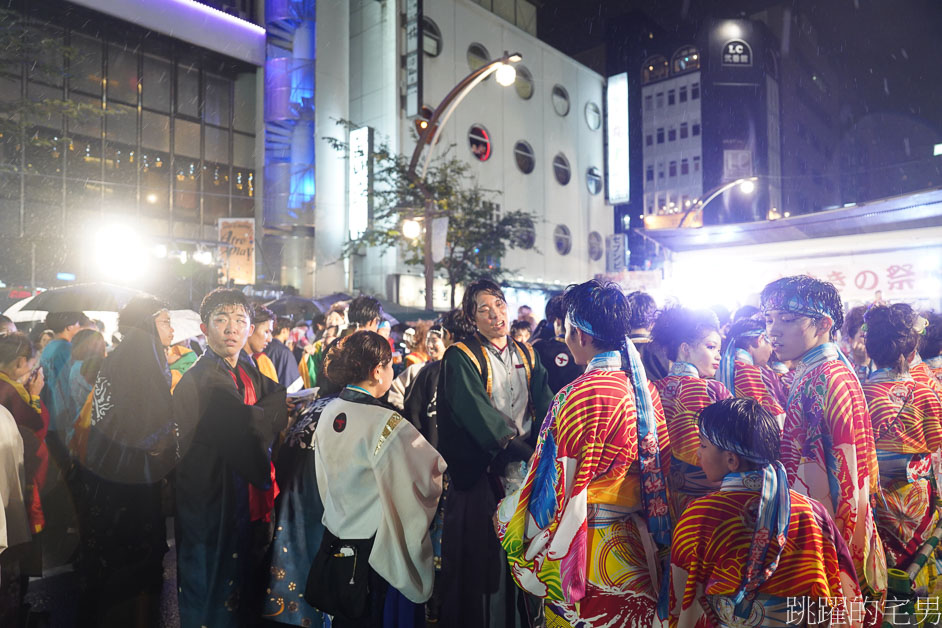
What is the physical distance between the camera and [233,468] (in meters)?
3.66

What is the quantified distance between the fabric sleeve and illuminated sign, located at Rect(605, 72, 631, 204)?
28.1m

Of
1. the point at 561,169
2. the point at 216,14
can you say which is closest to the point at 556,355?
the point at 216,14

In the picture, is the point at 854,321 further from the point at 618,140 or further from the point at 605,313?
the point at 618,140

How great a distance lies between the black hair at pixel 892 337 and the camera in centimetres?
348

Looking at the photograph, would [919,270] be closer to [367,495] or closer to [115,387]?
[367,495]

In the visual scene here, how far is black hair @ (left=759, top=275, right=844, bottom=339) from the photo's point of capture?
10.0ft

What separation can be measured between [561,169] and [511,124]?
4.77 m

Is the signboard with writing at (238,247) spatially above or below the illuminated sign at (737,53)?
below

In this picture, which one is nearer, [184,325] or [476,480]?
[476,480]

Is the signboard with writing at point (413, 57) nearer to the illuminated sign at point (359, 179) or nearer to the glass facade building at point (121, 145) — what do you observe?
the illuminated sign at point (359, 179)

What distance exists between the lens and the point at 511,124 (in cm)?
2989

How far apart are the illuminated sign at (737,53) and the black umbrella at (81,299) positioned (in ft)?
177

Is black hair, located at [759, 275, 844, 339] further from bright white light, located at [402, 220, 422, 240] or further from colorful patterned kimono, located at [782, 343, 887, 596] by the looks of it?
bright white light, located at [402, 220, 422, 240]

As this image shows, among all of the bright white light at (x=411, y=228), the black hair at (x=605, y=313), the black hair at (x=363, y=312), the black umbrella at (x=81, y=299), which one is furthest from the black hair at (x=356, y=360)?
the bright white light at (x=411, y=228)
